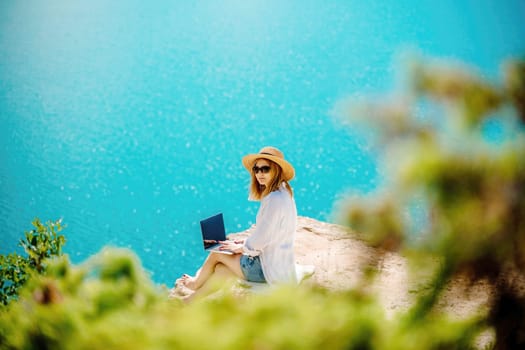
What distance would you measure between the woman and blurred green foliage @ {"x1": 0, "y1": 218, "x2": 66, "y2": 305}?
824mm

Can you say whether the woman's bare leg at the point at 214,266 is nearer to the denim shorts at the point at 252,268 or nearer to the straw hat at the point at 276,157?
the denim shorts at the point at 252,268

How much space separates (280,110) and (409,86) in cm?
732

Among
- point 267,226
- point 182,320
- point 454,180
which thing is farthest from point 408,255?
point 267,226

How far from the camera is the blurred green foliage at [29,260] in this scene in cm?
216

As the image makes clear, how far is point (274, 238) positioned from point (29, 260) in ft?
4.20

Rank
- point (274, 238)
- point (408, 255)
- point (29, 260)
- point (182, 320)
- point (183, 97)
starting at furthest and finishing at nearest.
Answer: point (183, 97) → point (274, 238) → point (29, 260) → point (408, 255) → point (182, 320)

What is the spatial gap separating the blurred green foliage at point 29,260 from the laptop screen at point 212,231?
82 centimetres

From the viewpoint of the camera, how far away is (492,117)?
735 mm

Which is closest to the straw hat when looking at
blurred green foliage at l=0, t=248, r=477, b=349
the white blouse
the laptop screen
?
the white blouse

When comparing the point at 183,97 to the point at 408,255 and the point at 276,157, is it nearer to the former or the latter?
the point at 276,157

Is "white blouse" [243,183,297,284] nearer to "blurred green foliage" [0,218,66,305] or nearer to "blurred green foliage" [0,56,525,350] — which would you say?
"blurred green foliage" [0,218,66,305]

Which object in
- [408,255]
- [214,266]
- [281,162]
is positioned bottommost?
[408,255]

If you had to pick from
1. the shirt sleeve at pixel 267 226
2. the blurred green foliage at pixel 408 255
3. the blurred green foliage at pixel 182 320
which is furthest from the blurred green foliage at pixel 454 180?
the shirt sleeve at pixel 267 226

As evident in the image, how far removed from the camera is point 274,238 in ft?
8.34
